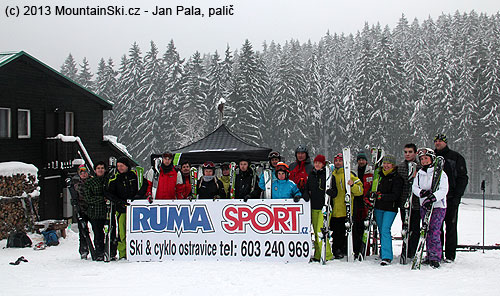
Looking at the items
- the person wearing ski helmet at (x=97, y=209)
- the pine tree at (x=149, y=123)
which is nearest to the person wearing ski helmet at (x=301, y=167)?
the person wearing ski helmet at (x=97, y=209)

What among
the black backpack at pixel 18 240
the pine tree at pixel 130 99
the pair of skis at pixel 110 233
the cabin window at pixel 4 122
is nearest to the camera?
the pair of skis at pixel 110 233

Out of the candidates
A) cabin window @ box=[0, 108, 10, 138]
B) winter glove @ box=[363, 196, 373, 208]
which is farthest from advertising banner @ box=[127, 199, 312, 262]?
cabin window @ box=[0, 108, 10, 138]

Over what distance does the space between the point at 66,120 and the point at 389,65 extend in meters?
35.2

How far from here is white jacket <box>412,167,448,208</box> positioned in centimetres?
656

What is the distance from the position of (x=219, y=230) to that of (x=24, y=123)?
11715 millimetres

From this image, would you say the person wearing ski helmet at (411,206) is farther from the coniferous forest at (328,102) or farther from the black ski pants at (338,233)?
the coniferous forest at (328,102)

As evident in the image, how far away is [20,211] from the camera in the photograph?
12273 mm

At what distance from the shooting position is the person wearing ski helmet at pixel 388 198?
687 centimetres

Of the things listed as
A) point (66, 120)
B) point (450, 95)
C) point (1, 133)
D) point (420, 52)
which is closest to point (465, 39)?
point (420, 52)

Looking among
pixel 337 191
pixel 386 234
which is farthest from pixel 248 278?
pixel 386 234

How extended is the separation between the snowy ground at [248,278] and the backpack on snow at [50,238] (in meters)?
3.89

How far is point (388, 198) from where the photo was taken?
Answer: 6.84 meters

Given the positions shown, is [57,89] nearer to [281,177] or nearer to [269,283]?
[281,177]

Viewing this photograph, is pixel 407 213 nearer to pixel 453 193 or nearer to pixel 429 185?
pixel 429 185
